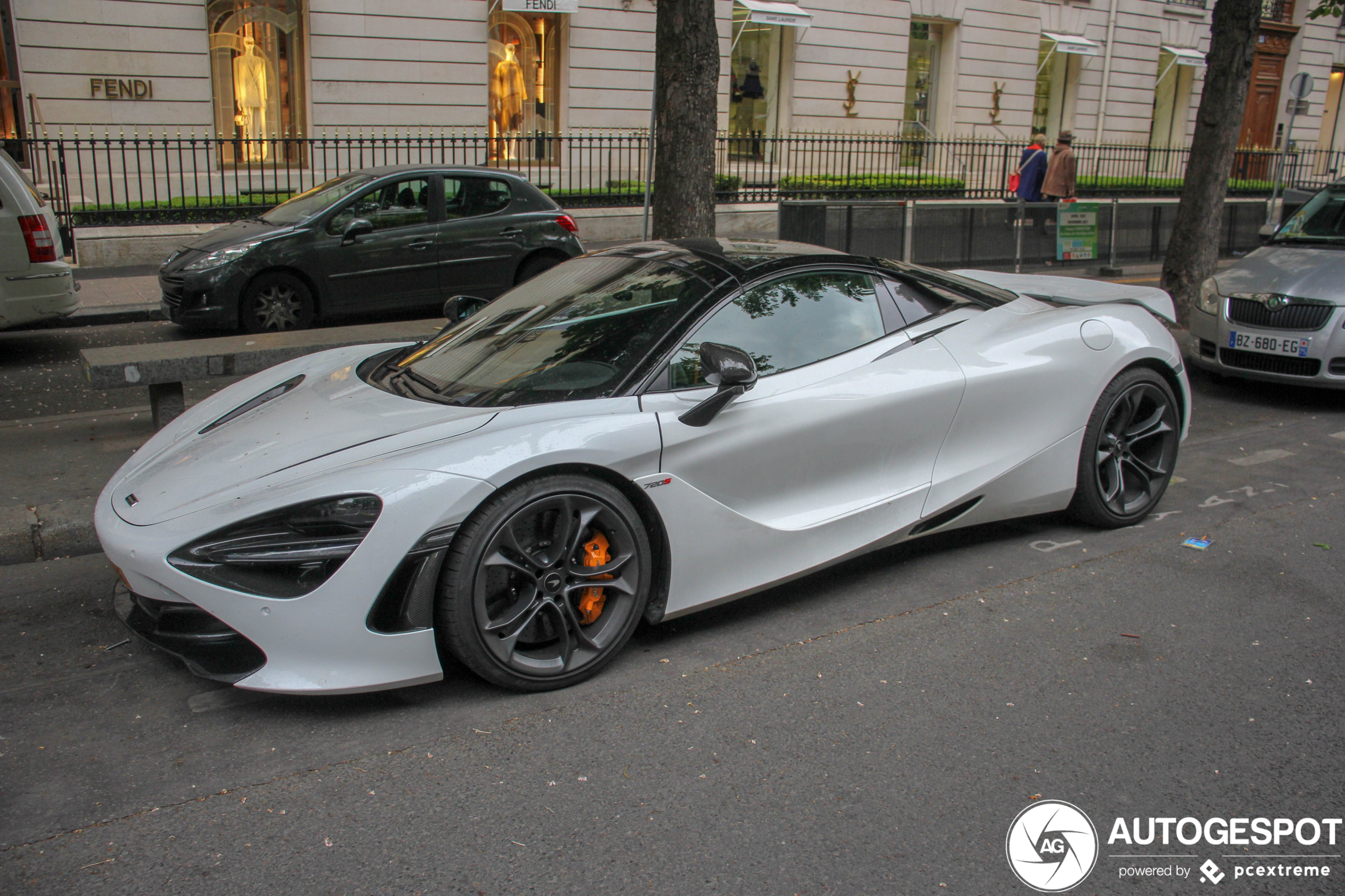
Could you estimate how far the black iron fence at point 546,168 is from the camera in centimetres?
1491

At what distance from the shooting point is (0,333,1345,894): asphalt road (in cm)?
258

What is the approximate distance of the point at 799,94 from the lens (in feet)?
77.2

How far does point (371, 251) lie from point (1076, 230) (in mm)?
9789

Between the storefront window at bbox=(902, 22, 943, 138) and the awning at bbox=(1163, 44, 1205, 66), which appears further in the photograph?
the awning at bbox=(1163, 44, 1205, 66)

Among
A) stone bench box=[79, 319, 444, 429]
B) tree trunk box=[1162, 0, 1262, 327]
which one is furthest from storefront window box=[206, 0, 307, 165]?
tree trunk box=[1162, 0, 1262, 327]

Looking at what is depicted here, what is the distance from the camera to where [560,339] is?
3.91 m

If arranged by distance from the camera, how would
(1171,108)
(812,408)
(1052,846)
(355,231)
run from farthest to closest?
(1171,108), (355,231), (812,408), (1052,846)

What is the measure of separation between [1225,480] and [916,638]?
2.97 metres

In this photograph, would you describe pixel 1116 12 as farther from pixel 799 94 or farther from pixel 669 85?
pixel 669 85

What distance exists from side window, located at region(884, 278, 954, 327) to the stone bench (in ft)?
7.53

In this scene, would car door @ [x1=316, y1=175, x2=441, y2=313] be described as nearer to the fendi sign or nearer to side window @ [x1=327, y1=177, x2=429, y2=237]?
side window @ [x1=327, y1=177, x2=429, y2=237]

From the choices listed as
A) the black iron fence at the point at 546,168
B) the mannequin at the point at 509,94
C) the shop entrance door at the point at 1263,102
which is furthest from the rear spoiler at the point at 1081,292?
the shop entrance door at the point at 1263,102

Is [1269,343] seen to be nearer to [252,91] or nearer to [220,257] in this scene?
[220,257]

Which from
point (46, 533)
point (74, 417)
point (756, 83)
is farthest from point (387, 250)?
point (756, 83)
